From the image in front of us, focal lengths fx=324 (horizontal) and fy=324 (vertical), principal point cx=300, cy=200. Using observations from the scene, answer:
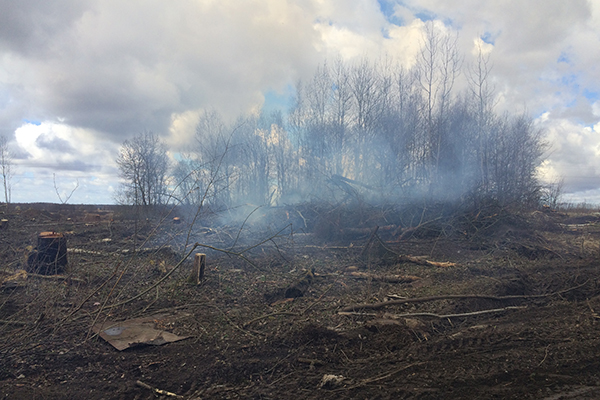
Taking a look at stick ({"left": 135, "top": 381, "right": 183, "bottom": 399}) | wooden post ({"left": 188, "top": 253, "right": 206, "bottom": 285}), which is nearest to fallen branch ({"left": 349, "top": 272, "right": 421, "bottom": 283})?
wooden post ({"left": 188, "top": 253, "right": 206, "bottom": 285})

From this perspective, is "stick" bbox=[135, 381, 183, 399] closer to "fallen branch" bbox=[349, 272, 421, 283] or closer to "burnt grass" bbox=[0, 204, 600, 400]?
"burnt grass" bbox=[0, 204, 600, 400]

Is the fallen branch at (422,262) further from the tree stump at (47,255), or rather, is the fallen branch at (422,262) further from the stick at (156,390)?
the tree stump at (47,255)

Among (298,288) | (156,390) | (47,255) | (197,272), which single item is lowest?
(156,390)

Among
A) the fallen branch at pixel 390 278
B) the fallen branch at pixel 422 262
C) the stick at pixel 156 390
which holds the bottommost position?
the stick at pixel 156 390

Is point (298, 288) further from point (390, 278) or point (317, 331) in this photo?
point (390, 278)

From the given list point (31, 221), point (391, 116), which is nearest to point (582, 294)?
point (391, 116)

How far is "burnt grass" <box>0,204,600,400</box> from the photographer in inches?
115

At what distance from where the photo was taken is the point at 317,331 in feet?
12.8

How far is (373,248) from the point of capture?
8344mm

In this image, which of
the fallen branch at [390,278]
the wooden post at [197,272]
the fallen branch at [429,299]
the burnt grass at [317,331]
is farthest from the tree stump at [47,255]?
Result: the fallen branch at [390,278]

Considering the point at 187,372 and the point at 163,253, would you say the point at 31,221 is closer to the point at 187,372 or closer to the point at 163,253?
the point at 163,253

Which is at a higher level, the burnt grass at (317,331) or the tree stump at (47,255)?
the tree stump at (47,255)

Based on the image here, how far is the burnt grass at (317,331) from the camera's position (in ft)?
9.61

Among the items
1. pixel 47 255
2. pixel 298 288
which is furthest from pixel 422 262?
pixel 47 255
